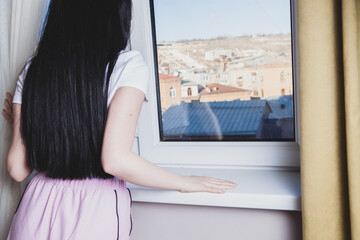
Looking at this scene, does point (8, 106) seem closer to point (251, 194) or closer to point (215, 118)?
point (215, 118)

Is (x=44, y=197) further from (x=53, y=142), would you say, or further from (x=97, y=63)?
(x=97, y=63)

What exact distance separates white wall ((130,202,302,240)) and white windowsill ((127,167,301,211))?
94 mm

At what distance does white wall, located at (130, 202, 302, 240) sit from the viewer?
114 cm

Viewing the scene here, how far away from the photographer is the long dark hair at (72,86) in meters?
0.92

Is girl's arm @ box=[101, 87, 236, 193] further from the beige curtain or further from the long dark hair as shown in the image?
the beige curtain

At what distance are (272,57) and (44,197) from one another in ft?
3.05

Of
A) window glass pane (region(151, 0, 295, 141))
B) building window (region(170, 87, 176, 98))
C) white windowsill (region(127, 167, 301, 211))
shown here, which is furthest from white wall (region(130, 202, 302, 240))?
building window (region(170, 87, 176, 98))

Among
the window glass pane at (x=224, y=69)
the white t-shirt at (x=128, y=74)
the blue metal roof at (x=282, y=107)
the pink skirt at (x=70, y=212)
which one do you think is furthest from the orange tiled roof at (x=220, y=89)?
the pink skirt at (x=70, y=212)

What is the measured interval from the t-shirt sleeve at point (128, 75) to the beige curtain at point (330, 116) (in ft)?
1.41

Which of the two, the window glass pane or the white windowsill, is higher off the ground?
the window glass pane

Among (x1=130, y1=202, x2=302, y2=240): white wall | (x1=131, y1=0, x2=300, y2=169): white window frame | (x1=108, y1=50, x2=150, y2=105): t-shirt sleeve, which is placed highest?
(x1=108, y1=50, x2=150, y2=105): t-shirt sleeve

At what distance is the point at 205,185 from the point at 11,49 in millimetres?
838

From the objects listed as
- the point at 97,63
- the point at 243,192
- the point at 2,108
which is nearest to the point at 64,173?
the point at 97,63

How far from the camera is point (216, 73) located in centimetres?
136
